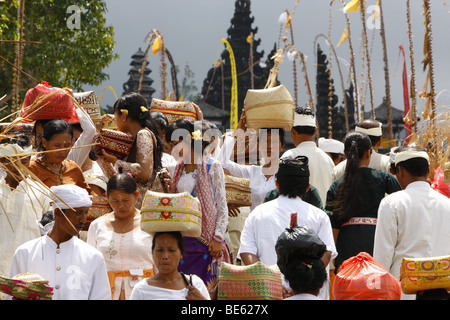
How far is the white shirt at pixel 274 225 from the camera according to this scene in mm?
4516

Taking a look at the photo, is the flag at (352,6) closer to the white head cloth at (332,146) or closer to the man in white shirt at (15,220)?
the white head cloth at (332,146)

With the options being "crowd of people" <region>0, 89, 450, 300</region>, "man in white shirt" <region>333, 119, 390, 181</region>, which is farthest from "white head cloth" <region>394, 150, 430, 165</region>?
"man in white shirt" <region>333, 119, 390, 181</region>

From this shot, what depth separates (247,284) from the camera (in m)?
3.45

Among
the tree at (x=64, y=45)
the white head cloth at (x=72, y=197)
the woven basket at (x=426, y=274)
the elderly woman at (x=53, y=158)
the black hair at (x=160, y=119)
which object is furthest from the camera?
the tree at (x=64, y=45)

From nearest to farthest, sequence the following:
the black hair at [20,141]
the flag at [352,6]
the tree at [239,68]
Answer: the black hair at [20,141] → the flag at [352,6] → the tree at [239,68]

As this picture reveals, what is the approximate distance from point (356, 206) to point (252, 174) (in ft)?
3.46

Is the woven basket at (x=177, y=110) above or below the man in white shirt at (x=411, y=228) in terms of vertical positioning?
above

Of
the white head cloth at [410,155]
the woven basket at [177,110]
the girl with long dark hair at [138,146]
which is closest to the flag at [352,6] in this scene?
the woven basket at [177,110]

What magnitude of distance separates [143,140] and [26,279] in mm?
2088

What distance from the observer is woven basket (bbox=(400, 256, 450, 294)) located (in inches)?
143

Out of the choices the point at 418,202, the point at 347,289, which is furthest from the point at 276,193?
the point at 347,289

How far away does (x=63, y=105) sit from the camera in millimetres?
6008

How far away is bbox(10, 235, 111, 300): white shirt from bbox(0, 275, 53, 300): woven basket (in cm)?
59
